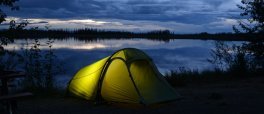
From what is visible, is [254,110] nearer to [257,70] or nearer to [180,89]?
[180,89]

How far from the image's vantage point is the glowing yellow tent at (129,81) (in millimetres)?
12383

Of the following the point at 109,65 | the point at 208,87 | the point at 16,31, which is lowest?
the point at 208,87

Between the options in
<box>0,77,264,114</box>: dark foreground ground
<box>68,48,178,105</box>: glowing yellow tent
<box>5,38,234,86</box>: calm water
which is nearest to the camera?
<box>0,77,264,114</box>: dark foreground ground

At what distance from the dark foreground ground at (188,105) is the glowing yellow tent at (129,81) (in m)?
0.26

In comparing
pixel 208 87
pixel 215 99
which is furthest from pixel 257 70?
pixel 215 99

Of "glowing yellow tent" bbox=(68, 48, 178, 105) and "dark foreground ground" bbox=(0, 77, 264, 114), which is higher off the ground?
"glowing yellow tent" bbox=(68, 48, 178, 105)

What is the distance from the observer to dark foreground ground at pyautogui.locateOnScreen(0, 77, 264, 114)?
1166cm

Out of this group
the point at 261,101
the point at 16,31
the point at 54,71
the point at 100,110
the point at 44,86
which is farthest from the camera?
the point at 54,71

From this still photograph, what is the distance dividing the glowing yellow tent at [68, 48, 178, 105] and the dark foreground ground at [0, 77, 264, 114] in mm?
259

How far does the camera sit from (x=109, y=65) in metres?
13.2

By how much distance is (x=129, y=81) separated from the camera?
12.5 m

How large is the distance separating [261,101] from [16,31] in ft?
22.0

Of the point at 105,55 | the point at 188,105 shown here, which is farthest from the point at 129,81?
the point at 105,55

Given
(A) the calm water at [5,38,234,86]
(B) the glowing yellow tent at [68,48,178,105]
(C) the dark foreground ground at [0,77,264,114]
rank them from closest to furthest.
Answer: (C) the dark foreground ground at [0,77,264,114] < (B) the glowing yellow tent at [68,48,178,105] < (A) the calm water at [5,38,234,86]
